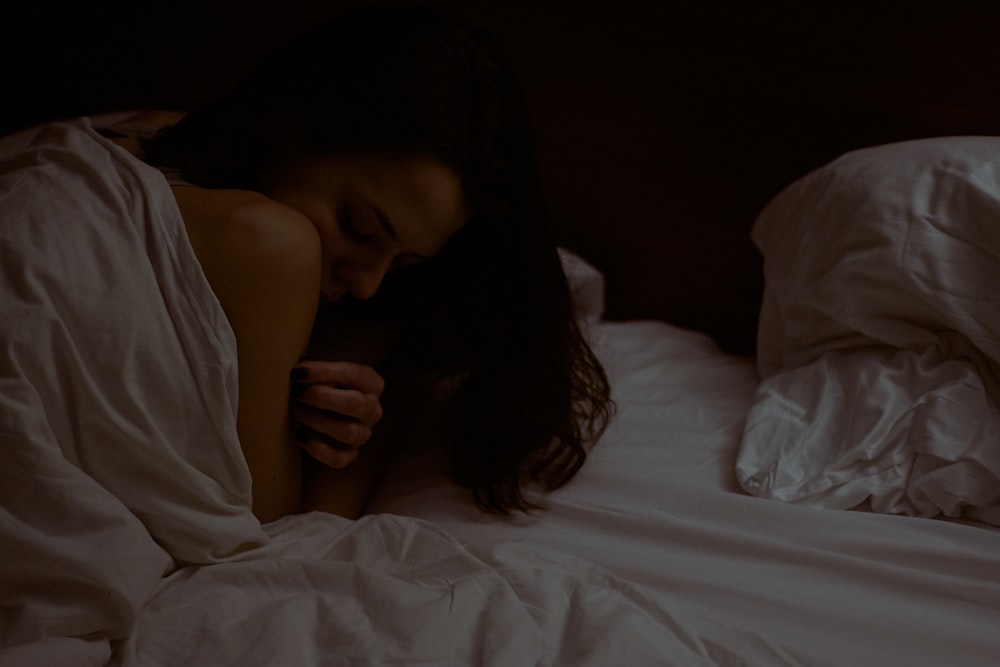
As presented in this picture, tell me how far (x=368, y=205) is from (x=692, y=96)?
2.01 feet

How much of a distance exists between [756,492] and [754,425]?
10 cm

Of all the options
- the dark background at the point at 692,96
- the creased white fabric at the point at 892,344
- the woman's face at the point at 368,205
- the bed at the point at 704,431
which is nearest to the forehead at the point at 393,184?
the woman's face at the point at 368,205

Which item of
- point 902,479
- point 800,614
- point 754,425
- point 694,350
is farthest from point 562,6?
point 800,614

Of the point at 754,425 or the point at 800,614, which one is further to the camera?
the point at 754,425

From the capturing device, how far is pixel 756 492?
91 cm

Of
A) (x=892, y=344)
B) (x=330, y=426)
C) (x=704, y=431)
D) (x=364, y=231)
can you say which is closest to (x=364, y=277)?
(x=364, y=231)

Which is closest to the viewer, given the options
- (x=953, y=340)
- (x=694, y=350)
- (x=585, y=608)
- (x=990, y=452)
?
(x=585, y=608)

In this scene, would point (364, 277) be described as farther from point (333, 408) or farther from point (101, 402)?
point (101, 402)

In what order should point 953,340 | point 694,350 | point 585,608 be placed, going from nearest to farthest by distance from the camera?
point 585,608 < point 953,340 < point 694,350

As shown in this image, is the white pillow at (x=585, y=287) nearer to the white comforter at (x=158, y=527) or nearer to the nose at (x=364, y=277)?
the nose at (x=364, y=277)

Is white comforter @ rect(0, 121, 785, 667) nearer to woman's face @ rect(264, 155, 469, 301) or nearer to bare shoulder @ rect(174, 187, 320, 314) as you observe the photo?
bare shoulder @ rect(174, 187, 320, 314)

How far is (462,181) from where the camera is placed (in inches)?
35.7

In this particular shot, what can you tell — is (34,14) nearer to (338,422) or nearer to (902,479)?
(338,422)

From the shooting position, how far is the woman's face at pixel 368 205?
86cm
